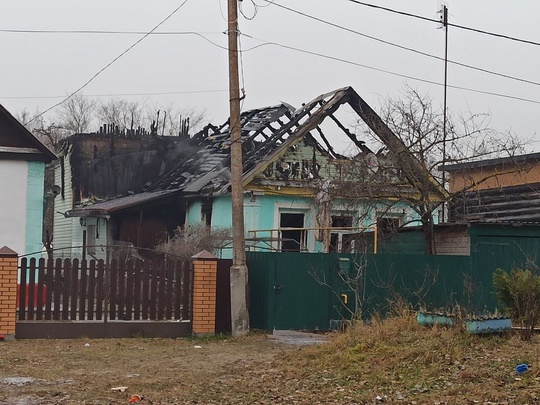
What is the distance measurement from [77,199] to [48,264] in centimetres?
1802

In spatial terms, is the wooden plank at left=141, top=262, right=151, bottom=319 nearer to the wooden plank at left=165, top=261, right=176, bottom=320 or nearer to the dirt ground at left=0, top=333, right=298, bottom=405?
the wooden plank at left=165, top=261, right=176, bottom=320

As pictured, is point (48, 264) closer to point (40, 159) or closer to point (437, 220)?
point (40, 159)

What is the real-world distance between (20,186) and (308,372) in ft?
40.6

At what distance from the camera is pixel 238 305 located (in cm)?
1517

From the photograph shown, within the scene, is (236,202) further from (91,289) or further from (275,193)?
(275,193)

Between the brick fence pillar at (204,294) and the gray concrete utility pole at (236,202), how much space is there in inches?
14.9

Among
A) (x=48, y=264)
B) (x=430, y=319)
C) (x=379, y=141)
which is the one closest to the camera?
(x=430, y=319)

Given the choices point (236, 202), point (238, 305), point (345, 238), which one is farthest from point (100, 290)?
point (345, 238)

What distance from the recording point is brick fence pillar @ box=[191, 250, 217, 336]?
50.0 feet

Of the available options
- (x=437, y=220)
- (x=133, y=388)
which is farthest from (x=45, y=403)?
(x=437, y=220)

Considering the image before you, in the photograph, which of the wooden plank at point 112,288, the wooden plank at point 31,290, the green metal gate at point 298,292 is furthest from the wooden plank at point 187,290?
the wooden plank at point 31,290

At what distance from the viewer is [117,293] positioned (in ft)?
49.6

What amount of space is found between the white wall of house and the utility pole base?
7499mm

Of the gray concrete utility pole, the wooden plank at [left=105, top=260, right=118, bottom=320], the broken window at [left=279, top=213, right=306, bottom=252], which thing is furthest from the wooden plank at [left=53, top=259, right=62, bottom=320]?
the broken window at [left=279, top=213, right=306, bottom=252]
